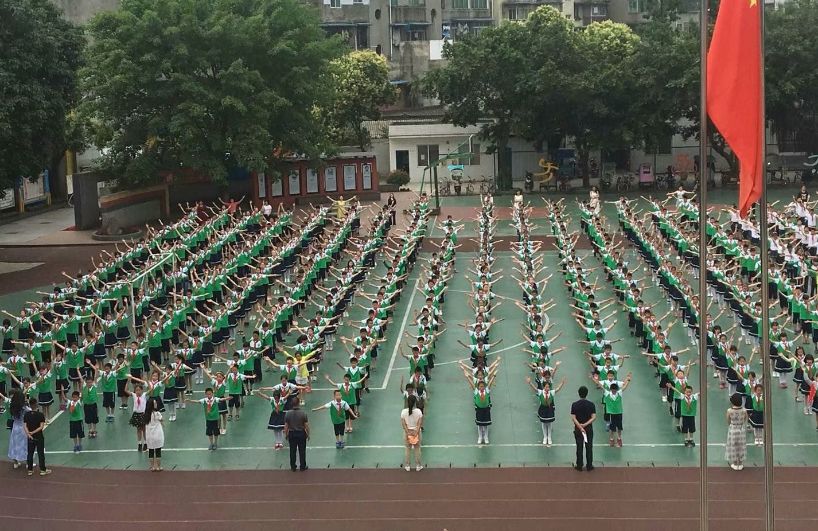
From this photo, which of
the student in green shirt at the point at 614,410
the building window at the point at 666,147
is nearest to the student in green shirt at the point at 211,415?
the student in green shirt at the point at 614,410

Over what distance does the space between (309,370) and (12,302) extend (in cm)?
1147

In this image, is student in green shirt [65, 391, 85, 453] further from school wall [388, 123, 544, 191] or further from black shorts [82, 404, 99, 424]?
school wall [388, 123, 544, 191]

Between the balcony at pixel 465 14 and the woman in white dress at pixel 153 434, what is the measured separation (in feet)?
177

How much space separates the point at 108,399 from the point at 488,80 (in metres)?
29.0

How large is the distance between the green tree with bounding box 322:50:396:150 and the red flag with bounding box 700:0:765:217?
41696 millimetres

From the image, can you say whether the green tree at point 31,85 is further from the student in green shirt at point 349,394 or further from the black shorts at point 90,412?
the student in green shirt at point 349,394

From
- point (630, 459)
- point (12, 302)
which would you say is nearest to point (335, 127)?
point (12, 302)

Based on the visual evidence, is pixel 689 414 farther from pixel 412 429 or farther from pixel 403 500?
pixel 403 500

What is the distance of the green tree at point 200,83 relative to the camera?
36.5 m

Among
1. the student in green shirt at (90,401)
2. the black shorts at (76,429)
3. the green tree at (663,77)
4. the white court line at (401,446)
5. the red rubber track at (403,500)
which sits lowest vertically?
the red rubber track at (403,500)

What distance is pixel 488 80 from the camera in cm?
4416

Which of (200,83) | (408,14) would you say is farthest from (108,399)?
(408,14)

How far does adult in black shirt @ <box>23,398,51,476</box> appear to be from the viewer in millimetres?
15727

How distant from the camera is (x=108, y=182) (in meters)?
39.3
